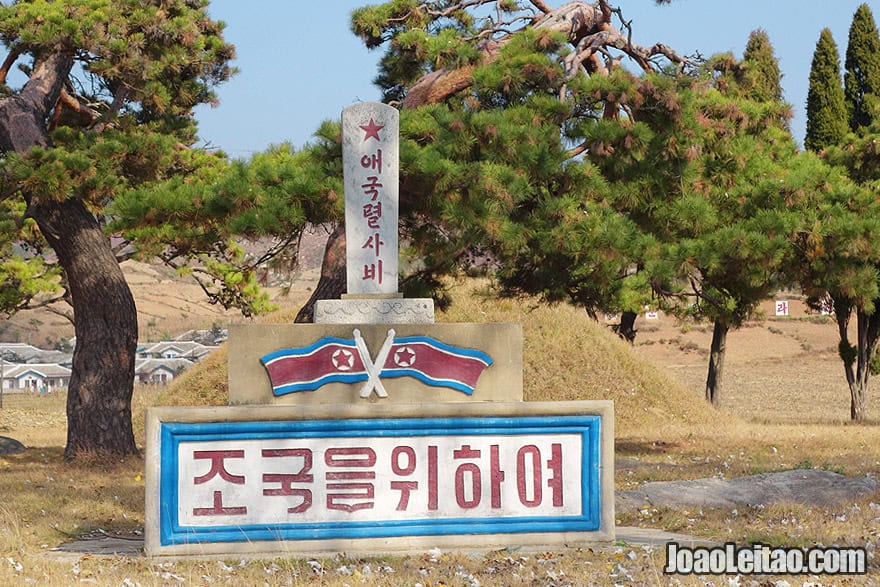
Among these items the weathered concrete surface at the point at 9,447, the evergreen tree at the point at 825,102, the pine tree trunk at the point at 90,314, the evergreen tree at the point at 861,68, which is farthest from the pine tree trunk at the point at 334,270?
the evergreen tree at the point at 861,68

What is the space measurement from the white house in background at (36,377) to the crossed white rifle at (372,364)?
3433 centimetres

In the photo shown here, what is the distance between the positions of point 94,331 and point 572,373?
10.9 meters

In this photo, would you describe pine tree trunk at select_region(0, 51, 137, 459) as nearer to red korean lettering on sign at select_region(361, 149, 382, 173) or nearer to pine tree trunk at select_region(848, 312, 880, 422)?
red korean lettering on sign at select_region(361, 149, 382, 173)

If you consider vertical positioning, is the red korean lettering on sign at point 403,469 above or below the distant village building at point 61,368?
above

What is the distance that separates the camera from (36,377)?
137 feet

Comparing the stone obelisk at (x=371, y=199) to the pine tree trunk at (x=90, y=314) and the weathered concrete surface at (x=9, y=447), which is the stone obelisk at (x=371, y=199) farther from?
the weathered concrete surface at (x=9, y=447)

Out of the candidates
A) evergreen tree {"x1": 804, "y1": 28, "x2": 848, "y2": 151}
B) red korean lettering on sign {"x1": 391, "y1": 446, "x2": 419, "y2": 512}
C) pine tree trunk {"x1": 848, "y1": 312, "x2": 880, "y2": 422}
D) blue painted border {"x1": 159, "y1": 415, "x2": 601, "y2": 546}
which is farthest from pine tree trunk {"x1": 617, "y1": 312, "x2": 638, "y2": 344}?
red korean lettering on sign {"x1": 391, "y1": 446, "x2": 419, "y2": 512}

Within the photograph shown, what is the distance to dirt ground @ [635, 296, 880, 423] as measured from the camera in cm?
2927

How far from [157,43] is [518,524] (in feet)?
30.2

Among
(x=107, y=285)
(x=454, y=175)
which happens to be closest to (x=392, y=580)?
(x=454, y=175)

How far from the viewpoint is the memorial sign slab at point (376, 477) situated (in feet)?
25.0

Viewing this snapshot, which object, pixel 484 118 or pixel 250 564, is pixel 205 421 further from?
pixel 484 118

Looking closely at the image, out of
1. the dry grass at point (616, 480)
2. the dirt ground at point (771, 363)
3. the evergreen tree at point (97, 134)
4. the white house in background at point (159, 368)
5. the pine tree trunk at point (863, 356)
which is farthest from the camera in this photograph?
the white house in background at point (159, 368)

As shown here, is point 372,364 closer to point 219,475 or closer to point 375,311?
point 375,311
